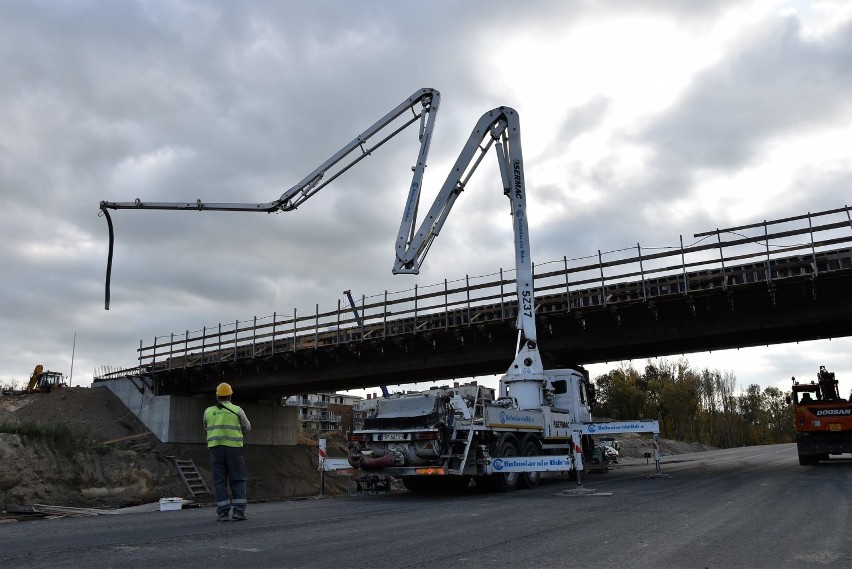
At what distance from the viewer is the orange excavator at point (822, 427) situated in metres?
22.3

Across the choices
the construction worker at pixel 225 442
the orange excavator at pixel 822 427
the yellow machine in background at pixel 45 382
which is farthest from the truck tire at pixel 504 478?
the yellow machine in background at pixel 45 382

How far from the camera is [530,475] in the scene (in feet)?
53.0

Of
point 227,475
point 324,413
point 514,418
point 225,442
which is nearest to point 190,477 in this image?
point 514,418

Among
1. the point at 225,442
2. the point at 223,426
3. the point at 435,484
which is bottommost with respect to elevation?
the point at 435,484

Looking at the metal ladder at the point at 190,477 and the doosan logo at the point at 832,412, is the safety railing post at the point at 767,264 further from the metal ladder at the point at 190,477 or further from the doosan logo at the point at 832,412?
the metal ladder at the point at 190,477

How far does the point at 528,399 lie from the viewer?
17.7 m

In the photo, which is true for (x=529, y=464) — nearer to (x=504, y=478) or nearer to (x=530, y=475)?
(x=504, y=478)

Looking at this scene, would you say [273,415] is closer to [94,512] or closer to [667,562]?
[94,512]

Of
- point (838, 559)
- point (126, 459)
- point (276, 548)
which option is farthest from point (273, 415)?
point (838, 559)

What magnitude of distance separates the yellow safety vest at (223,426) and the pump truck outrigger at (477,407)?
517 centimetres

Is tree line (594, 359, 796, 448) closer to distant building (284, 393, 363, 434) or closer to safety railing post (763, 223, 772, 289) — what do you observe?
safety railing post (763, 223, 772, 289)

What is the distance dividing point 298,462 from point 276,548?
95.8 ft

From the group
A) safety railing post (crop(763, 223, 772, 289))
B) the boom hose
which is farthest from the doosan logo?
the boom hose

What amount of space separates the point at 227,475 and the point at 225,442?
21.9 inches
